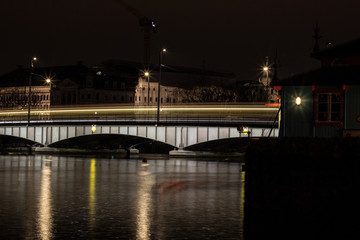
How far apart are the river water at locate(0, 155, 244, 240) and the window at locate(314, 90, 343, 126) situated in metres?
5.83

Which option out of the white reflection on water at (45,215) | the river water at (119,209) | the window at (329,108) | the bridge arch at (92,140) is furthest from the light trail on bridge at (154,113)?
the white reflection on water at (45,215)

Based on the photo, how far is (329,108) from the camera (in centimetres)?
3669

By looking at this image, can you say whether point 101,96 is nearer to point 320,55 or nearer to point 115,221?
point 320,55

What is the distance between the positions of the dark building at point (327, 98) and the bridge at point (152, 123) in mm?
27478

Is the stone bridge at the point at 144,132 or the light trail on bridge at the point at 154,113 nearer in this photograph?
the stone bridge at the point at 144,132

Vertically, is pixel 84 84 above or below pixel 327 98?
above

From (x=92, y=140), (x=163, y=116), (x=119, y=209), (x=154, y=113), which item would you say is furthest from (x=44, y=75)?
(x=119, y=209)

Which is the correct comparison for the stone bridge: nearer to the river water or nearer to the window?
the window

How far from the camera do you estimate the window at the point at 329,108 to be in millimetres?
36031

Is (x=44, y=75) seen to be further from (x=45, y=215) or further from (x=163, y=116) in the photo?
(x=45, y=215)

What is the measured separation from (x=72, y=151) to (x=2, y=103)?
81.8 metres

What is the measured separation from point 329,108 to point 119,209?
1741cm

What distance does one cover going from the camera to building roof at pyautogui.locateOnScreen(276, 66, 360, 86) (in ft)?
118

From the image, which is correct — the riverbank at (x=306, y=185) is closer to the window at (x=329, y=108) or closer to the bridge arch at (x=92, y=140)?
the window at (x=329, y=108)
